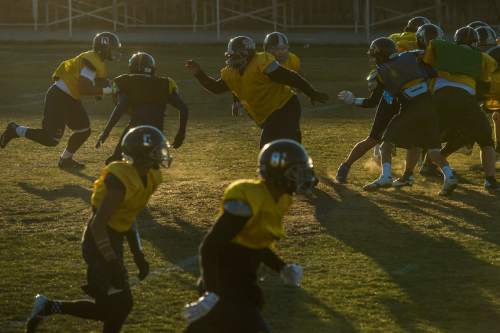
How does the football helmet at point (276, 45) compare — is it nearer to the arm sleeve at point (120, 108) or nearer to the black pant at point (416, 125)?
the black pant at point (416, 125)

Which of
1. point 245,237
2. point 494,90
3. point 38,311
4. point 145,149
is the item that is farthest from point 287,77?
point 245,237

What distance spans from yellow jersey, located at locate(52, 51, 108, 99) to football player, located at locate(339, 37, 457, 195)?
3.52 metres

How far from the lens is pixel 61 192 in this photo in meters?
13.4

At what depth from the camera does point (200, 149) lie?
1673 cm

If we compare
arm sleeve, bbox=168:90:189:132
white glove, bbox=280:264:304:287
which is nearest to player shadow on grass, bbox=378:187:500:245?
arm sleeve, bbox=168:90:189:132

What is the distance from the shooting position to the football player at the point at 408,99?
40.5ft

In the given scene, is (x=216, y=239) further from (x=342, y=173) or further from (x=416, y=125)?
(x=342, y=173)

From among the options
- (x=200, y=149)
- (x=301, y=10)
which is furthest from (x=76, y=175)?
(x=301, y=10)

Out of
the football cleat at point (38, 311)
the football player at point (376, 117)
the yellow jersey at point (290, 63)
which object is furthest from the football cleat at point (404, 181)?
the football cleat at point (38, 311)

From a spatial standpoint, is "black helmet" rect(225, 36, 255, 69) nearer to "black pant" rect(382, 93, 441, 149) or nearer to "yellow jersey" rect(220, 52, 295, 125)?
"yellow jersey" rect(220, 52, 295, 125)

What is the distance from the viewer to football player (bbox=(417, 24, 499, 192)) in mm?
12820

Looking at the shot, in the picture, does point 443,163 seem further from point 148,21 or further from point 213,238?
point 148,21

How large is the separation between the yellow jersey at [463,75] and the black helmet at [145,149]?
595 cm

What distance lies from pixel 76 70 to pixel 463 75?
15.7 feet
